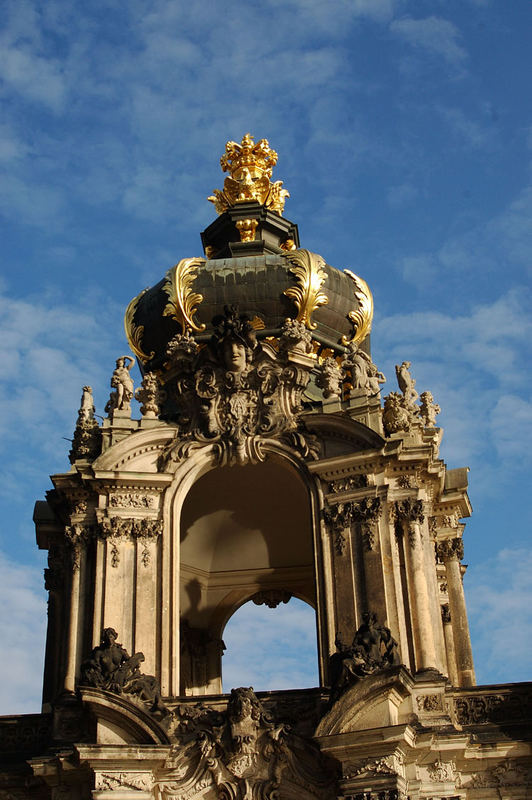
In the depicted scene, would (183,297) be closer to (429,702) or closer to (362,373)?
(362,373)

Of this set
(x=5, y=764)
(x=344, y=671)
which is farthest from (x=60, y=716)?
(x=344, y=671)

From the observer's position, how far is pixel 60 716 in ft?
78.6

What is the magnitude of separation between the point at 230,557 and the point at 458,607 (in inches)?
221

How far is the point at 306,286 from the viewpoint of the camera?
99.7 ft

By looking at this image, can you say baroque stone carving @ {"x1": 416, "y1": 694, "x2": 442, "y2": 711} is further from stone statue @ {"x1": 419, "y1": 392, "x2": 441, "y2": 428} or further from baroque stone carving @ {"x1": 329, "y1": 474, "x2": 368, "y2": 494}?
stone statue @ {"x1": 419, "y1": 392, "x2": 441, "y2": 428}

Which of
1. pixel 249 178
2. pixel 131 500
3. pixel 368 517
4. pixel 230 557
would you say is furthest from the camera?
pixel 249 178

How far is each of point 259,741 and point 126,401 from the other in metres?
7.89

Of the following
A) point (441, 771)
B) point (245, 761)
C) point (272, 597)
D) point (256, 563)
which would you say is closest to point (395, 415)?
point (256, 563)

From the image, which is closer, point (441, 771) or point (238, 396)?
point (441, 771)

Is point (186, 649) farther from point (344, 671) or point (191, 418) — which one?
point (344, 671)

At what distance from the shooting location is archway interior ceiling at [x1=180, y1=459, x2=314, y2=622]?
96.2 feet

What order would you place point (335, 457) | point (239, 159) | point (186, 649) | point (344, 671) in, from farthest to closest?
point (239, 159)
point (186, 649)
point (335, 457)
point (344, 671)

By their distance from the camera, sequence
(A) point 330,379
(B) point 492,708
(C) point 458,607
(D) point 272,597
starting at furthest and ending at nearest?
(D) point 272,597 < (C) point 458,607 < (A) point 330,379 < (B) point 492,708

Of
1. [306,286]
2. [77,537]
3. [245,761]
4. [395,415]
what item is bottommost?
[245,761]
